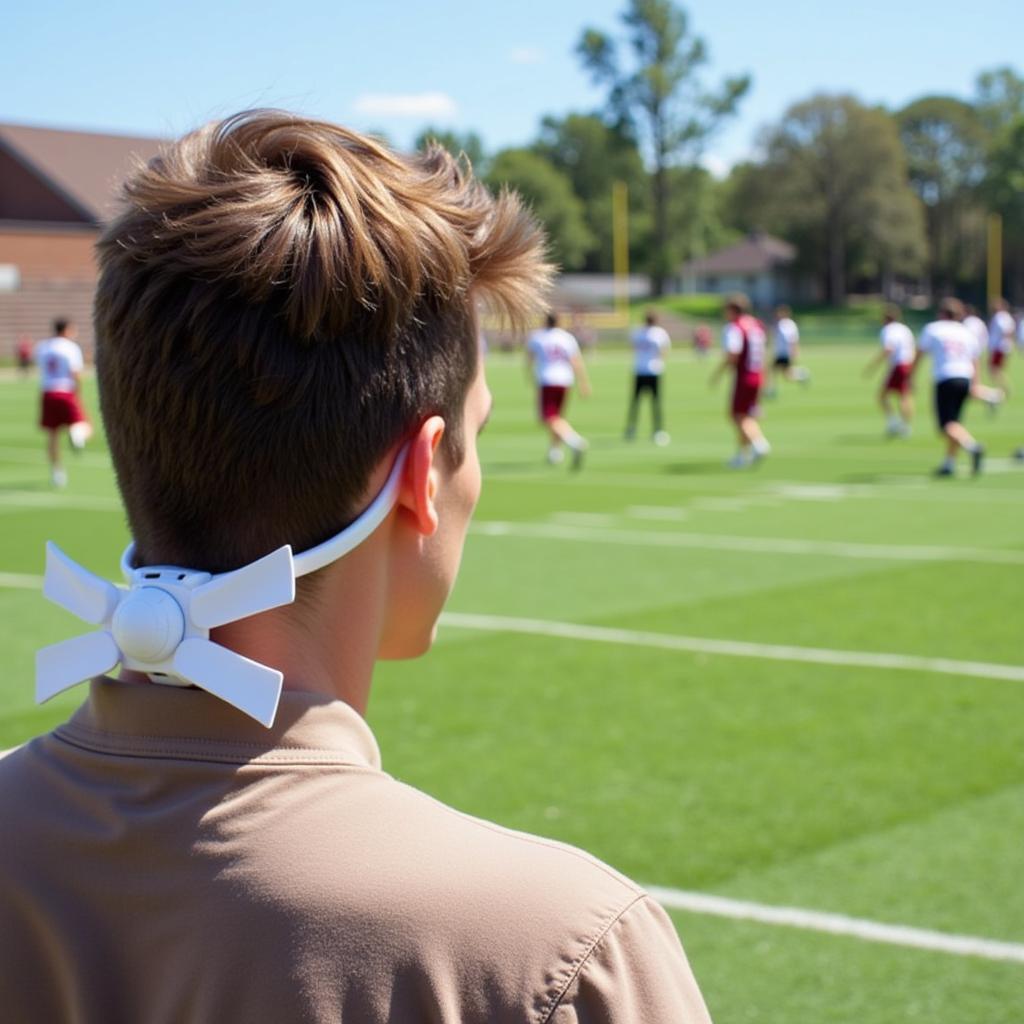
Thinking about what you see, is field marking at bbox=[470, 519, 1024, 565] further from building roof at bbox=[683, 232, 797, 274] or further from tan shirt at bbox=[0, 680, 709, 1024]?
building roof at bbox=[683, 232, 797, 274]

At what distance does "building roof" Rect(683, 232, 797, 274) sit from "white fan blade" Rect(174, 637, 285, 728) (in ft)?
420

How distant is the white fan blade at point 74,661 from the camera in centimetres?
134

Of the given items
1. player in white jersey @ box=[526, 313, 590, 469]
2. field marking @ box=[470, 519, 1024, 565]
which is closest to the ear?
field marking @ box=[470, 519, 1024, 565]

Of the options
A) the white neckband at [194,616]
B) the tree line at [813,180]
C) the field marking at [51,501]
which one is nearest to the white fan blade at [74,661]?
the white neckband at [194,616]

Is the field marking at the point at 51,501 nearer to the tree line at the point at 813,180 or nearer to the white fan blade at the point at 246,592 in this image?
the white fan blade at the point at 246,592

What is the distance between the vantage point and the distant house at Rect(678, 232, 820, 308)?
412 ft

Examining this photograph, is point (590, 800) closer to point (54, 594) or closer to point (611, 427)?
point (54, 594)

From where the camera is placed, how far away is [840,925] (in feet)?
15.5

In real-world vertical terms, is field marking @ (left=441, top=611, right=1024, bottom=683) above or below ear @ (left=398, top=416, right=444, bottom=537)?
below

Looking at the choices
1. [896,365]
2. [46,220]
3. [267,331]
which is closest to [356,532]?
[267,331]

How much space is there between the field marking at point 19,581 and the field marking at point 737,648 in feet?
11.3

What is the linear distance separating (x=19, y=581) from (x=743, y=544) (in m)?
5.79

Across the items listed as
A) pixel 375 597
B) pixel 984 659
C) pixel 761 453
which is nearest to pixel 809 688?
pixel 984 659

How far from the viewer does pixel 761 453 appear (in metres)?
19.7
